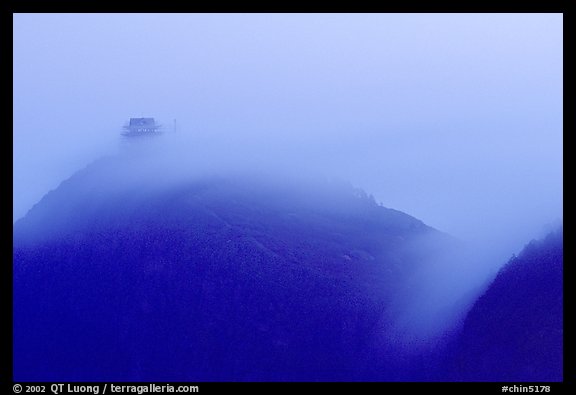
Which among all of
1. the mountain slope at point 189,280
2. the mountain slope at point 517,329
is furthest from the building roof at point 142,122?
the mountain slope at point 517,329

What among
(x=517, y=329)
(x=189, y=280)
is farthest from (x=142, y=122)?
(x=517, y=329)

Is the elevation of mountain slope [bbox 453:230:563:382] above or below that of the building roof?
below

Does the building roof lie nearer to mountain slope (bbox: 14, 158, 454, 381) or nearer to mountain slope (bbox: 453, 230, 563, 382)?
mountain slope (bbox: 14, 158, 454, 381)

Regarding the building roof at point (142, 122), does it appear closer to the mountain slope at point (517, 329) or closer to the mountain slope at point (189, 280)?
the mountain slope at point (189, 280)

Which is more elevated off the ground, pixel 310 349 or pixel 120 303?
pixel 120 303

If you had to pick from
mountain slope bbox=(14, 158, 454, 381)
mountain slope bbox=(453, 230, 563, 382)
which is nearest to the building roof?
mountain slope bbox=(14, 158, 454, 381)
